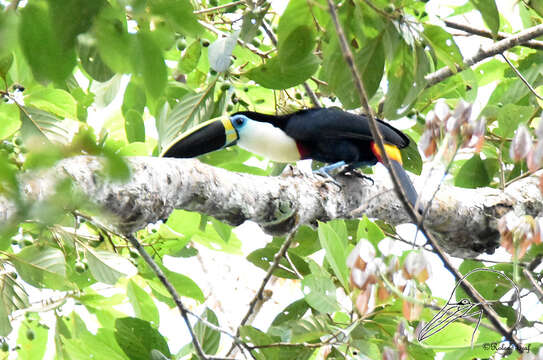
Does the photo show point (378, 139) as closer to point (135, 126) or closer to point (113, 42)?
point (113, 42)

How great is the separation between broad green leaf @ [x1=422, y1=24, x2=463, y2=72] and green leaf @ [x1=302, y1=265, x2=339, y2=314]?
2.36 feet

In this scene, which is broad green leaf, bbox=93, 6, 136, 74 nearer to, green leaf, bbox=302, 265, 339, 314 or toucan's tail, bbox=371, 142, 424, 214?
green leaf, bbox=302, 265, 339, 314

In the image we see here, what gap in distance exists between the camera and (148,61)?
3.43 ft

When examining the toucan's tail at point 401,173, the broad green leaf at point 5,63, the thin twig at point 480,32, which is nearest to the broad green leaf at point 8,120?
the broad green leaf at point 5,63

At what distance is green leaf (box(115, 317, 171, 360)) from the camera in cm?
219

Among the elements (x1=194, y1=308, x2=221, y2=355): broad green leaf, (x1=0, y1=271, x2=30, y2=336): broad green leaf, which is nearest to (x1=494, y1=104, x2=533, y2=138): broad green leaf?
(x1=194, y1=308, x2=221, y2=355): broad green leaf

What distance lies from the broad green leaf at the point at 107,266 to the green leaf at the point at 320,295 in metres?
0.66

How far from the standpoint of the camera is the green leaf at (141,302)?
2691 mm

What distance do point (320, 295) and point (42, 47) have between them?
4.14ft

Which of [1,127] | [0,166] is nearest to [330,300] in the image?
[1,127]

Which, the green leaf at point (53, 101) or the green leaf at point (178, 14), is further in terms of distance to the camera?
the green leaf at point (53, 101)

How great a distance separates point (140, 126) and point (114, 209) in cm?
97

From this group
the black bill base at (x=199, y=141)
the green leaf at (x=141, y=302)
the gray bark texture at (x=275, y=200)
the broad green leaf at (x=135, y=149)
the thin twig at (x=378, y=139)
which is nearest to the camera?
the thin twig at (x=378, y=139)

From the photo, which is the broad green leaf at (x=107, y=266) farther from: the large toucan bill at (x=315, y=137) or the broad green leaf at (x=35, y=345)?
the large toucan bill at (x=315, y=137)
